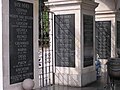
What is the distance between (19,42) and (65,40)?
390 centimetres

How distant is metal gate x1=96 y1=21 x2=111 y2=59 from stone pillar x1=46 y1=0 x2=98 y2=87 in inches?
112

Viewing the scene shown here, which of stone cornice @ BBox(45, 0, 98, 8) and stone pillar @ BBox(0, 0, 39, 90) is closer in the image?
stone pillar @ BBox(0, 0, 39, 90)

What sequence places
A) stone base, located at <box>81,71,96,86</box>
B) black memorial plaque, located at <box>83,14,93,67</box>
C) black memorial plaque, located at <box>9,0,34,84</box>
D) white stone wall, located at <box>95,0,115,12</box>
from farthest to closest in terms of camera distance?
white stone wall, located at <box>95,0,115,12</box>, black memorial plaque, located at <box>83,14,93,67</box>, stone base, located at <box>81,71,96,86</box>, black memorial plaque, located at <box>9,0,34,84</box>

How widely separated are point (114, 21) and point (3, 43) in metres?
8.49

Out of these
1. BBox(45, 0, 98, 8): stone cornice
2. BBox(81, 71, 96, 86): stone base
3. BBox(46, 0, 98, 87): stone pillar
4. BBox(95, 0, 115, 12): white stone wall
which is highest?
BBox(95, 0, 115, 12): white stone wall

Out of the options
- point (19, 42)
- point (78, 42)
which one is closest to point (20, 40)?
point (19, 42)

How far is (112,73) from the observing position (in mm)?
7469

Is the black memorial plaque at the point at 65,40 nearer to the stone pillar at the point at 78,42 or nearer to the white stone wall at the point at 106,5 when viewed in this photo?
the stone pillar at the point at 78,42

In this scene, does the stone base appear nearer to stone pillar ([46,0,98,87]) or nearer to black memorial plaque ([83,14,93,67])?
stone pillar ([46,0,98,87])

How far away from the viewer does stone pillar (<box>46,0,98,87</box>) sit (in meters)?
8.89

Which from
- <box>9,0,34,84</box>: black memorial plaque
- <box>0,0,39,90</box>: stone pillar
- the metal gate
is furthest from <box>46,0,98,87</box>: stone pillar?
<box>9,0,34,84</box>: black memorial plaque

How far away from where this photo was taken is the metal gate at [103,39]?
40.6ft

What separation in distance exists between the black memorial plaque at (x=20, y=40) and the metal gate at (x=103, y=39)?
276 inches

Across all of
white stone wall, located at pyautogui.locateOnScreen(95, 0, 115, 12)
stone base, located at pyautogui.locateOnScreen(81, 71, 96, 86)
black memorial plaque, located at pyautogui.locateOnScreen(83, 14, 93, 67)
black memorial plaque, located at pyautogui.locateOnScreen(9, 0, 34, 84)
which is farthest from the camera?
white stone wall, located at pyautogui.locateOnScreen(95, 0, 115, 12)
